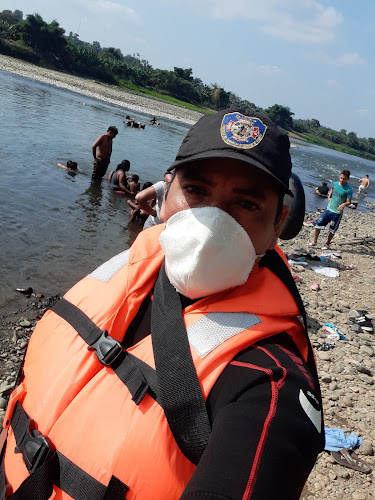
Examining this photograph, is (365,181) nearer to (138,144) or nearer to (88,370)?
(138,144)

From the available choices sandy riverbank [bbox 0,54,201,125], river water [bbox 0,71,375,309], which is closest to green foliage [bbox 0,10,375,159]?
sandy riverbank [bbox 0,54,201,125]

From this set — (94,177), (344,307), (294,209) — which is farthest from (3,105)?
(294,209)

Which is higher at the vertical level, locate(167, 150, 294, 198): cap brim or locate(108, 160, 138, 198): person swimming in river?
locate(167, 150, 294, 198): cap brim

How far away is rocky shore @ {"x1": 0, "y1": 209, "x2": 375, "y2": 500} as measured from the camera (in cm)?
369

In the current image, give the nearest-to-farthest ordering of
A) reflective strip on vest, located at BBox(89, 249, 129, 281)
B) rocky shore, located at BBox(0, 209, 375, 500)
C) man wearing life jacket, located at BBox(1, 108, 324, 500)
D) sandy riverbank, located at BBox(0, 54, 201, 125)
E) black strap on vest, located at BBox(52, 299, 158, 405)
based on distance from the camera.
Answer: man wearing life jacket, located at BBox(1, 108, 324, 500)
black strap on vest, located at BBox(52, 299, 158, 405)
reflective strip on vest, located at BBox(89, 249, 129, 281)
rocky shore, located at BBox(0, 209, 375, 500)
sandy riverbank, located at BBox(0, 54, 201, 125)

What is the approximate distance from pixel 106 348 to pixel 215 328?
0.45 meters

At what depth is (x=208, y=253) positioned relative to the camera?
1.50m

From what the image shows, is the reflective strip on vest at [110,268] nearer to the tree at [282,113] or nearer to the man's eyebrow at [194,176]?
the man's eyebrow at [194,176]

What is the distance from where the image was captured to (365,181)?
982 inches

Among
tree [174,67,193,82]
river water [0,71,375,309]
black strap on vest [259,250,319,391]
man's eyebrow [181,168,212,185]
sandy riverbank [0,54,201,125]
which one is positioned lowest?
river water [0,71,375,309]

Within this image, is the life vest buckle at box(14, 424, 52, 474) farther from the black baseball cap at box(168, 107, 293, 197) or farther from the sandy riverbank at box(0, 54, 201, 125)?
the sandy riverbank at box(0, 54, 201, 125)

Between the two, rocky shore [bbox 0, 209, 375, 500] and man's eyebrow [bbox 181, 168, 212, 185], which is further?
rocky shore [bbox 0, 209, 375, 500]

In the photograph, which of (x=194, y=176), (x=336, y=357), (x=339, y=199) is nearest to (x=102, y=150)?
(x=339, y=199)

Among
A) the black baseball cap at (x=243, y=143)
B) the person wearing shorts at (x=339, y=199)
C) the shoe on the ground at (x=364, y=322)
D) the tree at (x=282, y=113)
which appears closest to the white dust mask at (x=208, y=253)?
the black baseball cap at (x=243, y=143)
